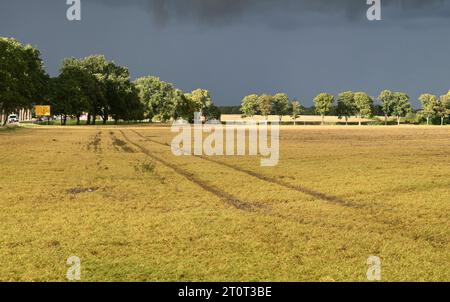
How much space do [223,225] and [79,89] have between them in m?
130

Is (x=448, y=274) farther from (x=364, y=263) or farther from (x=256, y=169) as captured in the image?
(x=256, y=169)

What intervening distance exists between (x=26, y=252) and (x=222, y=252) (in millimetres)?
4361

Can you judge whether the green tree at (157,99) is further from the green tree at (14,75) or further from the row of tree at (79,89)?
the green tree at (14,75)

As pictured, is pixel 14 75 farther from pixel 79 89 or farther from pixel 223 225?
pixel 223 225

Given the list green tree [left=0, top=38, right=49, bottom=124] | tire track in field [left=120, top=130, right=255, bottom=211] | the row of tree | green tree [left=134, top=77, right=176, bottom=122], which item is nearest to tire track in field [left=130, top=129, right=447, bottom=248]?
tire track in field [left=120, top=130, right=255, bottom=211]

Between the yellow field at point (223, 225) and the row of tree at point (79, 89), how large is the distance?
81.7 meters

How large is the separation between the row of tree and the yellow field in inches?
3217

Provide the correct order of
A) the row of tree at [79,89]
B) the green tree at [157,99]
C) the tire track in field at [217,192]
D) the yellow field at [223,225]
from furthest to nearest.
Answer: the green tree at [157,99], the row of tree at [79,89], the tire track in field at [217,192], the yellow field at [223,225]

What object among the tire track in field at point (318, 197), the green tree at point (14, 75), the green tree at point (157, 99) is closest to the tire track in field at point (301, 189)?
the tire track in field at point (318, 197)

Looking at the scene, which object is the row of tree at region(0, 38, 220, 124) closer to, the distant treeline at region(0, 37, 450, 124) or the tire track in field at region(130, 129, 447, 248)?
the distant treeline at region(0, 37, 450, 124)

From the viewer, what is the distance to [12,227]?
13.3m

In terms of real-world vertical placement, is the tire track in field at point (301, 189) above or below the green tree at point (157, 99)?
below

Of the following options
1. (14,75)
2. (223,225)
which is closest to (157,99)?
(14,75)

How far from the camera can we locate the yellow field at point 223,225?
989 cm
